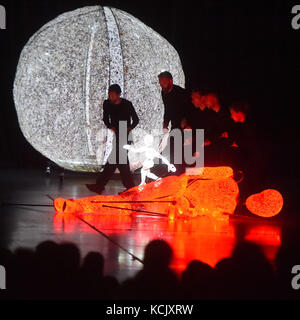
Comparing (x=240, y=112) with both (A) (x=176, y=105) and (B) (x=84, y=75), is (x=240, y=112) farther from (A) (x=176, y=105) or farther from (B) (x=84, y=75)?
(B) (x=84, y=75)

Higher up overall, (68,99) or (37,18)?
(37,18)

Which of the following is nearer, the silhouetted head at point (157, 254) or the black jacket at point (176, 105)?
the silhouetted head at point (157, 254)

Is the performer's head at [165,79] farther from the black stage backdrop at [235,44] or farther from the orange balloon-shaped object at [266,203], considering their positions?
the black stage backdrop at [235,44]

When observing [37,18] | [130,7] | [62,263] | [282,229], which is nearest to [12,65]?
[37,18]

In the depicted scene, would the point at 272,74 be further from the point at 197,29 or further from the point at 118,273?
the point at 118,273

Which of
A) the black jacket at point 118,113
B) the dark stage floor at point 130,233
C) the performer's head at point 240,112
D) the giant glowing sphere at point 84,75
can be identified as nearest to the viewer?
the dark stage floor at point 130,233

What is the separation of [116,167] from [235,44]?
4.65 meters

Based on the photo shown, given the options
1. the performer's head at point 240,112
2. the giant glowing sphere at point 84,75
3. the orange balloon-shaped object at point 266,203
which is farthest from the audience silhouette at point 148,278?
the giant glowing sphere at point 84,75

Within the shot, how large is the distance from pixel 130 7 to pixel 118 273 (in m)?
9.78

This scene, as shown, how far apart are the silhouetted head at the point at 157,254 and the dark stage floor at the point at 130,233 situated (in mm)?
52

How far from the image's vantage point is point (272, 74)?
1172cm

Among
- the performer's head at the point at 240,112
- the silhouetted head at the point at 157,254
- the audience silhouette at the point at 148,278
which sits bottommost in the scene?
the audience silhouette at the point at 148,278

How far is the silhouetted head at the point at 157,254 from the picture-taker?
396 cm
